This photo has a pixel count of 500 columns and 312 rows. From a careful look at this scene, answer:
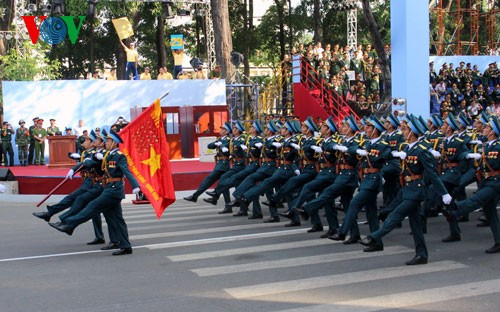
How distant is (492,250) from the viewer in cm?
1052

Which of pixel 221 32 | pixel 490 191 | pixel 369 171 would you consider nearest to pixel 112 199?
pixel 369 171

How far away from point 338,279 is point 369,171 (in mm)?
2583

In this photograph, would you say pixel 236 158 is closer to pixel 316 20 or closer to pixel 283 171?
pixel 283 171

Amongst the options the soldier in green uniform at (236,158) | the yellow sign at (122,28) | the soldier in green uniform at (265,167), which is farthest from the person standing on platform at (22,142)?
the soldier in green uniform at (265,167)

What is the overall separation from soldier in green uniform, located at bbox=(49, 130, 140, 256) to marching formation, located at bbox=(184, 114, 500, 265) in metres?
2.99

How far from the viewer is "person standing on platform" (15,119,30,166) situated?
81.9ft

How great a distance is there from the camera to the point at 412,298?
8008 mm

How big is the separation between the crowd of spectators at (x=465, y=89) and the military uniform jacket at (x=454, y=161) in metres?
12.7

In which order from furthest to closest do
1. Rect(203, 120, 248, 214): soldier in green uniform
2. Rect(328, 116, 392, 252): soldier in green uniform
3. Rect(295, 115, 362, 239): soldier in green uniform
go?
Rect(203, 120, 248, 214): soldier in green uniform, Rect(295, 115, 362, 239): soldier in green uniform, Rect(328, 116, 392, 252): soldier in green uniform

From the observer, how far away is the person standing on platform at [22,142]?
25.0 metres

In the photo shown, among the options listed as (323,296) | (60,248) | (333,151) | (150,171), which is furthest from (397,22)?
(323,296)

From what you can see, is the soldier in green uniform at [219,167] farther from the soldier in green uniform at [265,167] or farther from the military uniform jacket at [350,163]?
the military uniform jacket at [350,163]

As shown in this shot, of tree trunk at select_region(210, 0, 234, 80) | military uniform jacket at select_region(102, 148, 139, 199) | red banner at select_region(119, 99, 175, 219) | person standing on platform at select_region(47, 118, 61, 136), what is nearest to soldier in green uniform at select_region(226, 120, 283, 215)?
red banner at select_region(119, 99, 175, 219)

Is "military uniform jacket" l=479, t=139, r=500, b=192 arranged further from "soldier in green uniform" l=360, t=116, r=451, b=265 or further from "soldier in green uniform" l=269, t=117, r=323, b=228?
"soldier in green uniform" l=269, t=117, r=323, b=228
